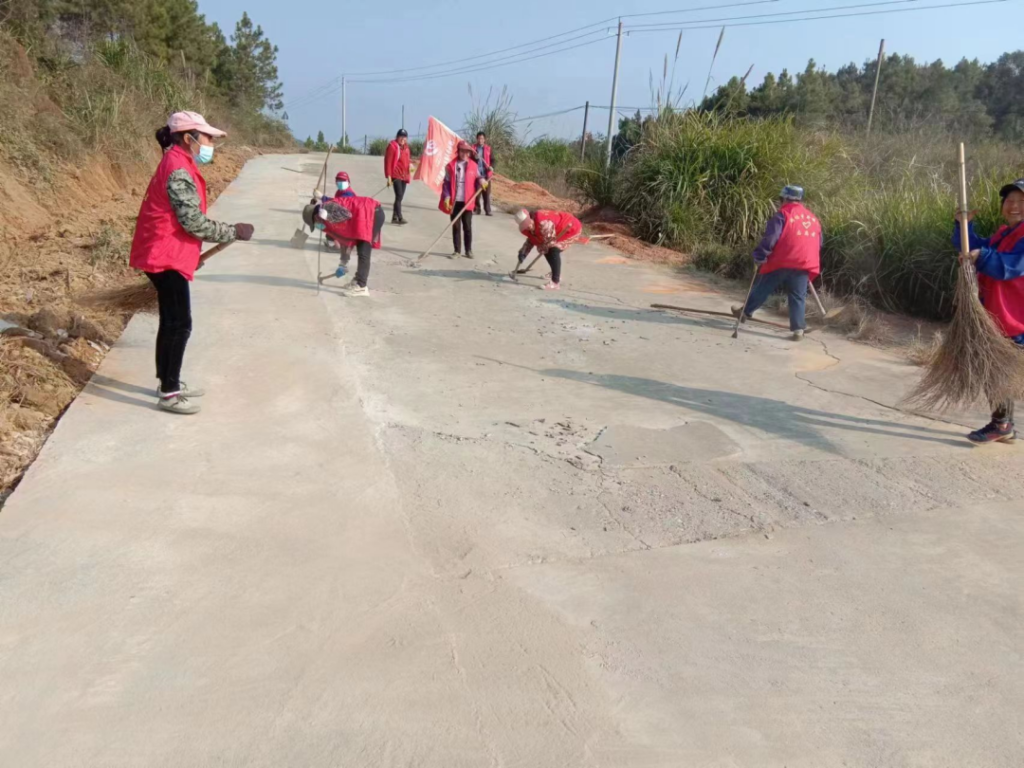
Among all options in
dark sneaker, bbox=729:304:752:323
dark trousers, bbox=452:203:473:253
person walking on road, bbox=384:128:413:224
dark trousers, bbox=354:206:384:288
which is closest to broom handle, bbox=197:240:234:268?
dark trousers, bbox=354:206:384:288

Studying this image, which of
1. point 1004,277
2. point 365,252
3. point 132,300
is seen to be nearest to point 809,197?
point 365,252

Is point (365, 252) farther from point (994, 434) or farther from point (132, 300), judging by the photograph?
point (994, 434)

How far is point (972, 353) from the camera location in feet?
16.2

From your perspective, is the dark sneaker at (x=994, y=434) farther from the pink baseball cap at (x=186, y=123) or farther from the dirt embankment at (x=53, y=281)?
the dirt embankment at (x=53, y=281)

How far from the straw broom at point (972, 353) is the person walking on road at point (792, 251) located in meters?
2.63

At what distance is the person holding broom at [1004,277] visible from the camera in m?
4.88

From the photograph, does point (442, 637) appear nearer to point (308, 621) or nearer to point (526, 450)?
point (308, 621)

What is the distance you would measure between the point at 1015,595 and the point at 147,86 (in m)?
20.0

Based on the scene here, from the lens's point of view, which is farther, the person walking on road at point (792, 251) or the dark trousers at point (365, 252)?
the dark trousers at point (365, 252)

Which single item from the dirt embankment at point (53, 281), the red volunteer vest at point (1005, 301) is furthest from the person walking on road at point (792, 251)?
the dirt embankment at point (53, 281)

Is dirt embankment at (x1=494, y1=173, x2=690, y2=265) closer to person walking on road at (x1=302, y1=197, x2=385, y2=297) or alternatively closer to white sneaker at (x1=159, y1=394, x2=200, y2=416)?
person walking on road at (x1=302, y1=197, x2=385, y2=297)

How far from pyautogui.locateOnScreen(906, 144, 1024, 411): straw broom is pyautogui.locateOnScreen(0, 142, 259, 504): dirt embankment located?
5.30m

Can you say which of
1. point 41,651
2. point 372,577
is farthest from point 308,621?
point 41,651

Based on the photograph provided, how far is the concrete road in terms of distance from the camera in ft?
8.41
